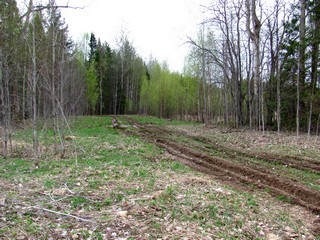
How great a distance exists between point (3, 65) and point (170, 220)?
8514 mm

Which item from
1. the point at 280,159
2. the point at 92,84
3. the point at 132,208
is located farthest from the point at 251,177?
the point at 92,84

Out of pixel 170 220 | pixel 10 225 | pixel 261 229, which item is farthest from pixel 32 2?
pixel 261 229

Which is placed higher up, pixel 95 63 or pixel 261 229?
pixel 95 63

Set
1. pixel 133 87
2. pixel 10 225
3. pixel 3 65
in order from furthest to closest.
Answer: pixel 133 87 < pixel 3 65 < pixel 10 225

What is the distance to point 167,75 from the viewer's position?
40906mm

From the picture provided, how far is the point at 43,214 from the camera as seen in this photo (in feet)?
12.6

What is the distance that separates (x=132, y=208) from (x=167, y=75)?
123ft

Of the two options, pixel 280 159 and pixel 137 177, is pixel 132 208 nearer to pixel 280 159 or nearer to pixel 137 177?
pixel 137 177

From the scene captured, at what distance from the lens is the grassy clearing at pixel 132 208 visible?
11.9 feet

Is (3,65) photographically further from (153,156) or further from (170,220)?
(170,220)

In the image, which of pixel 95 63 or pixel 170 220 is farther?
pixel 95 63

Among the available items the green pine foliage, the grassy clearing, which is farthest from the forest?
the green pine foliage

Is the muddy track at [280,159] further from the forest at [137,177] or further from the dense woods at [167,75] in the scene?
the dense woods at [167,75]

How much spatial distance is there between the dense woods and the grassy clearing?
2.64 m
